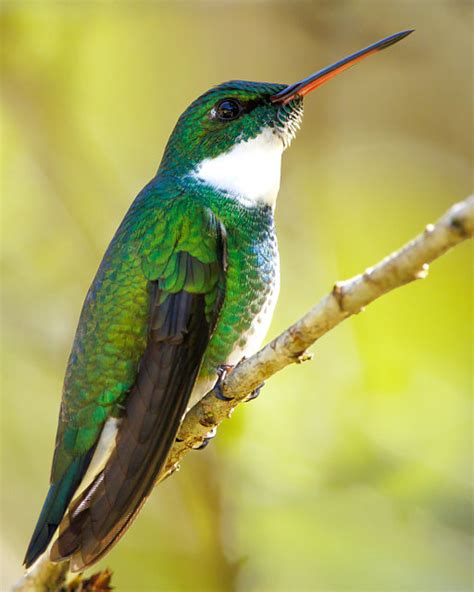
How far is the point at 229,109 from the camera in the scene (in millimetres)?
3773

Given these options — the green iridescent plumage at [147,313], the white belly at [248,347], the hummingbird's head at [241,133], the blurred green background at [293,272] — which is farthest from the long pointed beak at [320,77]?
the blurred green background at [293,272]

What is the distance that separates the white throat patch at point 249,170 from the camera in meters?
3.56

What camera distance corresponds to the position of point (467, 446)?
4422mm

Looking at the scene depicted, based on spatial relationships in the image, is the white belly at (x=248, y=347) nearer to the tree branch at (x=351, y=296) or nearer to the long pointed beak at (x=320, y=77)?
the tree branch at (x=351, y=296)

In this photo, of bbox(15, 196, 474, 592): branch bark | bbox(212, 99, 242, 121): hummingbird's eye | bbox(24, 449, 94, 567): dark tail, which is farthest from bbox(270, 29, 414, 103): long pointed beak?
bbox(24, 449, 94, 567): dark tail

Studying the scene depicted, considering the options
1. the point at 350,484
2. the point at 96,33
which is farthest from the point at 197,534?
the point at 96,33

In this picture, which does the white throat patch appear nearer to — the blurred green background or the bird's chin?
the bird's chin

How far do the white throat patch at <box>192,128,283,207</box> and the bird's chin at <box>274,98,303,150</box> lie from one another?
0.03 metres

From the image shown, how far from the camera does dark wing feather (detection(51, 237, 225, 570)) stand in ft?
9.61

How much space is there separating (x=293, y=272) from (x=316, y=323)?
2.87 metres

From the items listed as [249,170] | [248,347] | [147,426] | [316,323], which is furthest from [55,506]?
[249,170]

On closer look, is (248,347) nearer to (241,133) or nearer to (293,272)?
(241,133)

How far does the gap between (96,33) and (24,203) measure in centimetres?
134

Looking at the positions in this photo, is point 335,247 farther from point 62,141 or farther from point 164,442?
point 164,442
